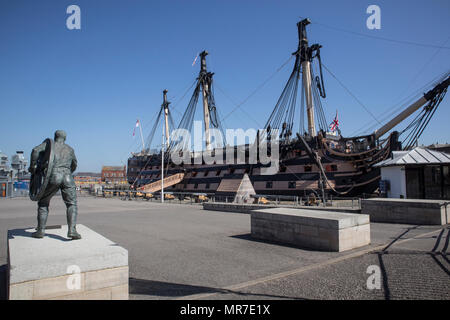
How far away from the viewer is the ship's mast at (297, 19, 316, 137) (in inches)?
1148

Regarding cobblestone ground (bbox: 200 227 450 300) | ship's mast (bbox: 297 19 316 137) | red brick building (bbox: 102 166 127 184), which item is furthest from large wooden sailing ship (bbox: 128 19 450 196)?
red brick building (bbox: 102 166 127 184)

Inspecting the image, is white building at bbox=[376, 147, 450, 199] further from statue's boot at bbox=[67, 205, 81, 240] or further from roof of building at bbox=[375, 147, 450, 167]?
statue's boot at bbox=[67, 205, 81, 240]

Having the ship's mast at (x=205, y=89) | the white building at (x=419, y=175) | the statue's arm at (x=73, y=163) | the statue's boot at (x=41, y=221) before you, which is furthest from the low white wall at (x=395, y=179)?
the ship's mast at (x=205, y=89)

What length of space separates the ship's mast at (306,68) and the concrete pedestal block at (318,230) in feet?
71.0

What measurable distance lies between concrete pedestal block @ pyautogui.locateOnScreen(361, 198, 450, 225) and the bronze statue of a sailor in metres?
10.2

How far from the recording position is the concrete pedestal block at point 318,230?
6.74m

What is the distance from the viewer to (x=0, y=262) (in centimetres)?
600

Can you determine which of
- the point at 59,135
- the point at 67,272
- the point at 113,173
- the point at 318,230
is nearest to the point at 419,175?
the point at 318,230

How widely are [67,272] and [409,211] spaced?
1063cm

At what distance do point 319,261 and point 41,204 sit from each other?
5.09 meters

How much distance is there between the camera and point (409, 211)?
33.9 ft

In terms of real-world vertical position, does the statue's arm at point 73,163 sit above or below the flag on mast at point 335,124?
below

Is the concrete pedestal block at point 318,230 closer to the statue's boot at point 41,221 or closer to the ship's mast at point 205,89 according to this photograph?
the statue's boot at point 41,221
